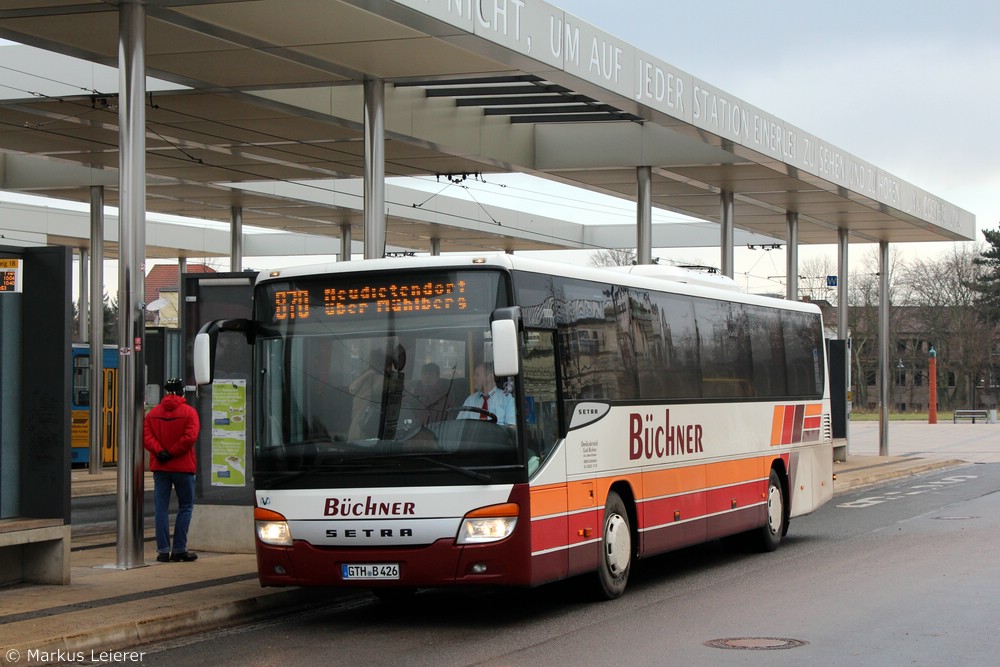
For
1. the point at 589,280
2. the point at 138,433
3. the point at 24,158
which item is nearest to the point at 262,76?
the point at 138,433

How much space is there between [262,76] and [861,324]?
259 feet

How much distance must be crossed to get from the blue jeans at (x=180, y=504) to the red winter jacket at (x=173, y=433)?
0.12 meters

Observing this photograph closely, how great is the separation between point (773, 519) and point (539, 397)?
21.2 feet

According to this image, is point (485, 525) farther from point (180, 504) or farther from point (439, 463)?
point (180, 504)

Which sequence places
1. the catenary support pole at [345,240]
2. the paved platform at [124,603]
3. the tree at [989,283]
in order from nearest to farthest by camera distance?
the paved platform at [124,603] → the catenary support pole at [345,240] → the tree at [989,283]

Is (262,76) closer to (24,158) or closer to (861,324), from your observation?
(24,158)

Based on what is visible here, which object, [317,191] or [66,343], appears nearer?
[66,343]

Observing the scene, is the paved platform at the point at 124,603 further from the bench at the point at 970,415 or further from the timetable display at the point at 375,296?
the bench at the point at 970,415

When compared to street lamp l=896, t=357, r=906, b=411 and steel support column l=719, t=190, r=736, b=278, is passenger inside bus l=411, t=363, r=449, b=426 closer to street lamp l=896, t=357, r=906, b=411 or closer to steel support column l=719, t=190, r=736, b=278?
steel support column l=719, t=190, r=736, b=278

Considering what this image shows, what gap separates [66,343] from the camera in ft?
40.1

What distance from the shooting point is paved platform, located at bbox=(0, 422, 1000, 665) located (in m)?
9.65

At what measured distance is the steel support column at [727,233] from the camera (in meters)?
26.2

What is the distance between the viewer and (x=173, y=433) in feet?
46.2

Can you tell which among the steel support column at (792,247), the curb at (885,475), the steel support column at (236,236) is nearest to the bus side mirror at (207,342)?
the curb at (885,475)
